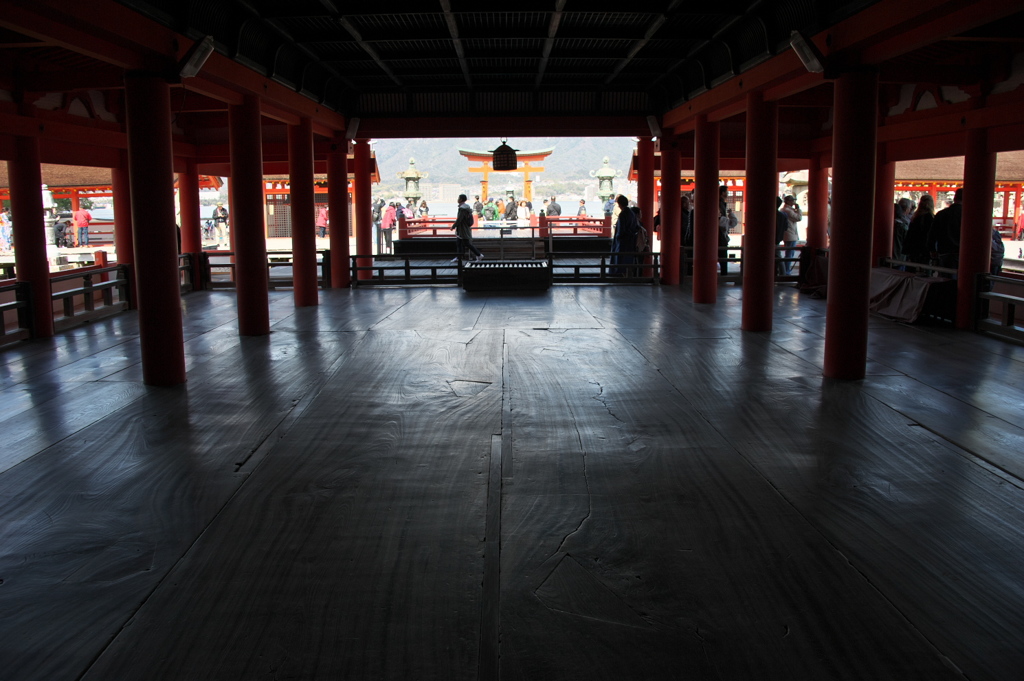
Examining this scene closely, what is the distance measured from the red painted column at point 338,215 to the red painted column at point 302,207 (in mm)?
2675

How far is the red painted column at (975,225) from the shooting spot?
9.66 meters

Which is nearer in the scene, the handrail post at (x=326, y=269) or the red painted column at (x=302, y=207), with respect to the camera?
the red painted column at (x=302, y=207)

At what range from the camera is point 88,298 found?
37.0ft

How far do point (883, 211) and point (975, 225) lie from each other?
334cm

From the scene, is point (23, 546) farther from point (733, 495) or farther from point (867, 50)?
point (867, 50)

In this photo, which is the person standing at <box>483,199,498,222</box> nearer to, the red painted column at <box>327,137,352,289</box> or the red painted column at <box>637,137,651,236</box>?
the red painted column at <box>637,137,651,236</box>

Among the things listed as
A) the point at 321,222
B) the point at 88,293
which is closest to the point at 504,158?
the point at 88,293

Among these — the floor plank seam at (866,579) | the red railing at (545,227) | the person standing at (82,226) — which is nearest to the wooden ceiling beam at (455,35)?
the floor plank seam at (866,579)

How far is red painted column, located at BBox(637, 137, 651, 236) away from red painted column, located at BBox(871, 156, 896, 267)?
464 cm

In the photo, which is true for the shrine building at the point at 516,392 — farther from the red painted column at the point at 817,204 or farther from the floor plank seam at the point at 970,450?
the red painted column at the point at 817,204

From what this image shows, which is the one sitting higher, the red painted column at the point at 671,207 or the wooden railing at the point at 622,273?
the red painted column at the point at 671,207

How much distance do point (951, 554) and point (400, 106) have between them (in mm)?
13267

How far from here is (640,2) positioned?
28.0 ft

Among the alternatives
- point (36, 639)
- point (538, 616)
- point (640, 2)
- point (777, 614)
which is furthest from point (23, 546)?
point (640, 2)
